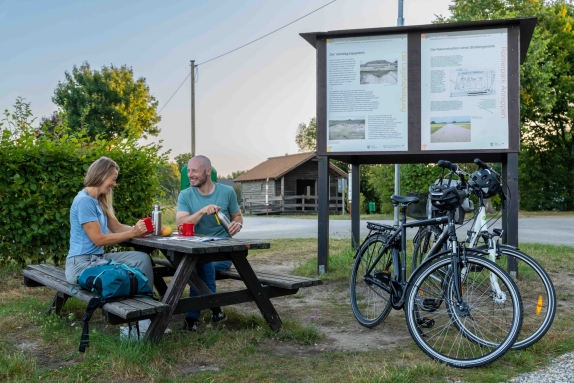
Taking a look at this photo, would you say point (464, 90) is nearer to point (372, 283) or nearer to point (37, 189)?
point (372, 283)

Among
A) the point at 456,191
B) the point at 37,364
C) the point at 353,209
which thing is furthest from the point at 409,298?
the point at 353,209

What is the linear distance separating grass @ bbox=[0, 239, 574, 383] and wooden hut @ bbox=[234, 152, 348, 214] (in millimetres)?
30522

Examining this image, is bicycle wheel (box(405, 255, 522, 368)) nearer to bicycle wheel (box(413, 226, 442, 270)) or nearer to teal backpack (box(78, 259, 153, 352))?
bicycle wheel (box(413, 226, 442, 270))

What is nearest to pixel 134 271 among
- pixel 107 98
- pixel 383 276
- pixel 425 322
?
pixel 383 276

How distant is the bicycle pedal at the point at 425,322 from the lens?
425cm

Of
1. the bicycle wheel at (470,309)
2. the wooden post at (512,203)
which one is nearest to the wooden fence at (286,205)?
the wooden post at (512,203)

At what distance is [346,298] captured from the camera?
6.45 meters

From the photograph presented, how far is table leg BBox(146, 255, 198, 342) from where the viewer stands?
411cm

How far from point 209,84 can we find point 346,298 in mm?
25354

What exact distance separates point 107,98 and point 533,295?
44180mm

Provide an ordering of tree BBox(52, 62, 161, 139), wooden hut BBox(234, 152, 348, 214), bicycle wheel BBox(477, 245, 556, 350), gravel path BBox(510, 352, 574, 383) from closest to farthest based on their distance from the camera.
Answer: gravel path BBox(510, 352, 574, 383), bicycle wheel BBox(477, 245, 556, 350), wooden hut BBox(234, 152, 348, 214), tree BBox(52, 62, 161, 139)

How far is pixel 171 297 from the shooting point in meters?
4.18

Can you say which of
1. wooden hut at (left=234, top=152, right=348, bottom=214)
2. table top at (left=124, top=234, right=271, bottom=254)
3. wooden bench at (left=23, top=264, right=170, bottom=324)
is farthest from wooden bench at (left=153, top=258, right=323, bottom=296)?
wooden hut at (left=234, top=152, right=348, bottom=214)

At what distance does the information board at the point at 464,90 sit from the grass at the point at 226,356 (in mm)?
2632
